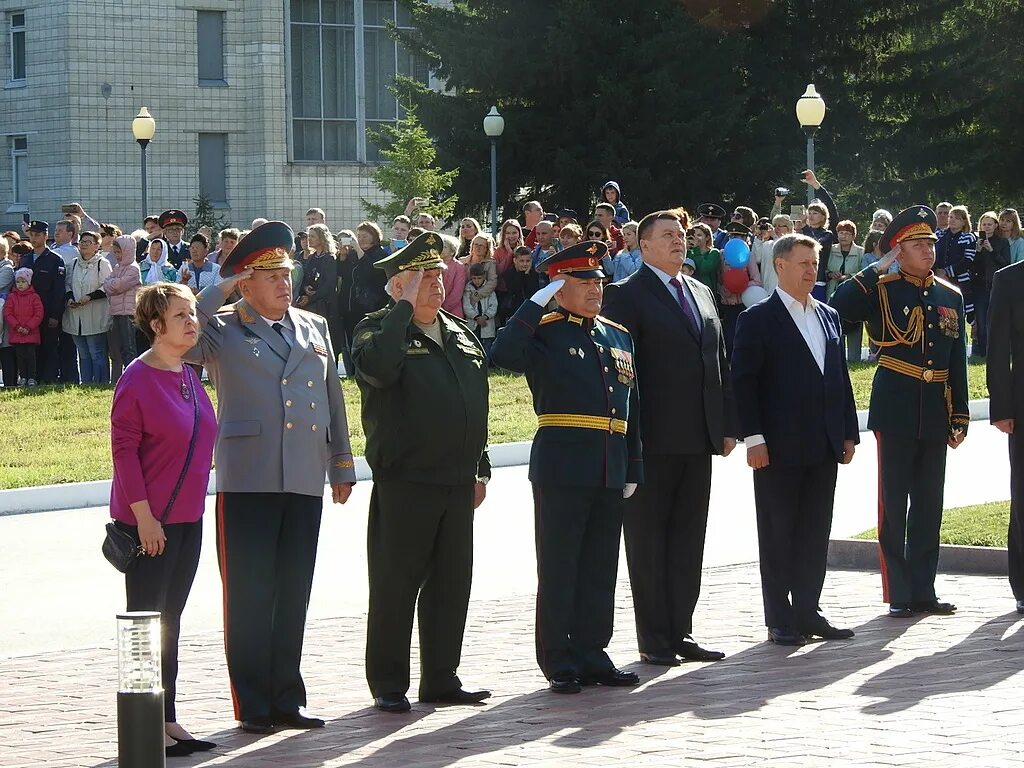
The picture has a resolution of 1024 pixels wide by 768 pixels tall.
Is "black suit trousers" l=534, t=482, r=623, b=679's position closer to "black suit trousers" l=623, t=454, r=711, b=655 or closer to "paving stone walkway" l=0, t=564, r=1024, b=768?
"paving stone walkway" l=0, t=564, r=1024, b=768

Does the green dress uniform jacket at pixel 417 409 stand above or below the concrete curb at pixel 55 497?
above

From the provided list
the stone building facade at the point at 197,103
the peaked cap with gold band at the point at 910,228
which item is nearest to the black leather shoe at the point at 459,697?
the peaked cap with gold band at the point at 910,228

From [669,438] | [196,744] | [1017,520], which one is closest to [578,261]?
[669,438]

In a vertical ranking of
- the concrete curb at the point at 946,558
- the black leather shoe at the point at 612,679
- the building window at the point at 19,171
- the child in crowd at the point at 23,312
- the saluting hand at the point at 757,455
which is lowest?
the black leather shoe at the point at 612,679

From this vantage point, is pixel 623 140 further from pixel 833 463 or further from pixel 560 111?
pixel 833 463

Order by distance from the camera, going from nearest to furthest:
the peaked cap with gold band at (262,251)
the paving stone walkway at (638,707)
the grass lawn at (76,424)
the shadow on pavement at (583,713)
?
the paving stone walkway at (638,707) → the shadow on pavement at (583,713) → the peaked cap with gold band at (262,251) → the grass lawn at (76,424)

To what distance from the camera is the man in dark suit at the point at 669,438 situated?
920cm

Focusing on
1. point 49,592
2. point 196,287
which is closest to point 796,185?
point 196,287

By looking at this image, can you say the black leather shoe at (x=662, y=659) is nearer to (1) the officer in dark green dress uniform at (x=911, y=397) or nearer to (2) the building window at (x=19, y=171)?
(1) the officer in dark green dress uniform at (x=911, y=397)

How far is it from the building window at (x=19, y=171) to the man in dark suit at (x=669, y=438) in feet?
140

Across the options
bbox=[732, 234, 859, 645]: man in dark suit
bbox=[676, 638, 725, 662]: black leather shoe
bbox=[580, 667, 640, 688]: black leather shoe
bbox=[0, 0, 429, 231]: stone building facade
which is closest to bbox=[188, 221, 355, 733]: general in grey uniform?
bbox=[580, 667, 640, 688]: black leather shoe

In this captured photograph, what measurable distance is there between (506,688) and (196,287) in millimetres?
14101

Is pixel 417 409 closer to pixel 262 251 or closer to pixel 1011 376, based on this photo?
pixel 262 251

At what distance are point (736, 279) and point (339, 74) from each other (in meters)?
31.2
